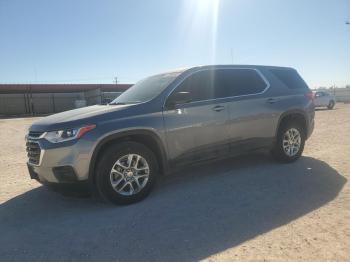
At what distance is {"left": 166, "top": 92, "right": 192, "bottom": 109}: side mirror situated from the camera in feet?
16.2

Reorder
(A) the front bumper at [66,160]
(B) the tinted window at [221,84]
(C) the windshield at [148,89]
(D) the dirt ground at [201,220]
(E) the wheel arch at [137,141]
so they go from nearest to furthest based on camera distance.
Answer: (D) the dirt ground at [201,220] → (A) the front bumper at [66,160] → (E) the wheel arch at [137,141] → (C) the windshield at [148,89] → (B) the tinted window at [221,84]

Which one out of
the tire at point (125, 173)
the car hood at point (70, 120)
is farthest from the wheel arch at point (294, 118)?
the car hood at point (70, 120)

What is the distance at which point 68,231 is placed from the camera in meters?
Result: 3.98

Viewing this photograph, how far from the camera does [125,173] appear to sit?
4.69 meters

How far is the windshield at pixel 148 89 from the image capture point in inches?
208

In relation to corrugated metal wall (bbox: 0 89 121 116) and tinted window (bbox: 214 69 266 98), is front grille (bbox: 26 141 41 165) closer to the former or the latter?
tinted window (bbox: 214 69 266 98)

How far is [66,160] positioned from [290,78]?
4.64m

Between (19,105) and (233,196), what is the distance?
49700 millimetres

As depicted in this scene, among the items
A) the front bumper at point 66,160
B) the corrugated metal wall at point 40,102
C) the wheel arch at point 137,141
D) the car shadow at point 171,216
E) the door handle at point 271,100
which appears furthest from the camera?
the corrugated metal wall at point 40,102

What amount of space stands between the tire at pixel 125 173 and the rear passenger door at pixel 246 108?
160 centimetres

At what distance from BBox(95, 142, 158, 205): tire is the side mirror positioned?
0.75 m

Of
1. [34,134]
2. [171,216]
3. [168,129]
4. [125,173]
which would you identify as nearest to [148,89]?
[168,129]

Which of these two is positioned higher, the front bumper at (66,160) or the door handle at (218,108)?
the door handle at (218,108)

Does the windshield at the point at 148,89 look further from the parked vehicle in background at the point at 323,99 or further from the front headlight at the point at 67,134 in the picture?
the parked vehicle in background at the point at 323,99
